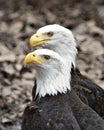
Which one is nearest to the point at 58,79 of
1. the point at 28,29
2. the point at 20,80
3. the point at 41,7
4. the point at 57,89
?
the point at 57,89

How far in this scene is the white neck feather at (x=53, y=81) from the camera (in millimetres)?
9000

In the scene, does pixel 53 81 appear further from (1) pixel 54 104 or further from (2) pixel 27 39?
(2) pixel 27 39

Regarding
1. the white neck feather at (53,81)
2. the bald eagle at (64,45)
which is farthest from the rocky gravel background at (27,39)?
the white neck feather at (53,81)

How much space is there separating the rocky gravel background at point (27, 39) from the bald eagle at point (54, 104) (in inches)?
81.6

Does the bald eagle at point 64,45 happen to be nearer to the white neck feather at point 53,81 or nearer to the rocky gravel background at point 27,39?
the white neck feather at point 53,81

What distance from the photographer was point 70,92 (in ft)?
29.9

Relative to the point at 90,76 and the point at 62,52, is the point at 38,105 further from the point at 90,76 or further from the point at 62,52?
the point at 90,76

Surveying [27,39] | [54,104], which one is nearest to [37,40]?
[54,104]

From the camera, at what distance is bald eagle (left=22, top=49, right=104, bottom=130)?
8.40m

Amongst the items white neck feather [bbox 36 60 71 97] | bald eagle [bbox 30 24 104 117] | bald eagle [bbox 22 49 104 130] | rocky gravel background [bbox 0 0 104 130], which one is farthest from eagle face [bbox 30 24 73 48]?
rocky gravel background [bbox 0 0 104 130]

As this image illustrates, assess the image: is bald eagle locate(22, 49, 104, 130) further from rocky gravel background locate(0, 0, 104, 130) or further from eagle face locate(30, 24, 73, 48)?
rocky gravel background locate(0, 0, 104, 130)

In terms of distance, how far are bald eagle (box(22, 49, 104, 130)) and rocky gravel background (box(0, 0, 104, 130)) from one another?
6.80 feet

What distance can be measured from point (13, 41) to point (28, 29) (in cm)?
82

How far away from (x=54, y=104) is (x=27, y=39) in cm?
527
